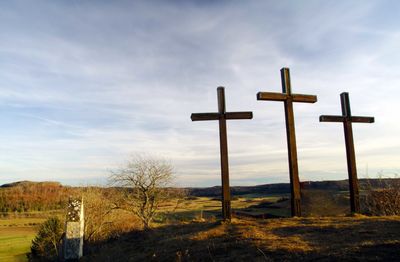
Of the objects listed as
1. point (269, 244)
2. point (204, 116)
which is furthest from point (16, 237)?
point (269, 244)

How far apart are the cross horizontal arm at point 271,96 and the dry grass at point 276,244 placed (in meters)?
4.58

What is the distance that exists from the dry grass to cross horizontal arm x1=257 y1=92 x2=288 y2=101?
458 centimetres

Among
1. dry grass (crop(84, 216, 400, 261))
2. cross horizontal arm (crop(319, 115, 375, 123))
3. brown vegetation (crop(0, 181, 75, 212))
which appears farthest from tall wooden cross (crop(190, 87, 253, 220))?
brown vegetation (crop(0, 181, 75, 212))

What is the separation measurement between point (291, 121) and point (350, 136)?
11.3ft

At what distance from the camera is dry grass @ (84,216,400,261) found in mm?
6430

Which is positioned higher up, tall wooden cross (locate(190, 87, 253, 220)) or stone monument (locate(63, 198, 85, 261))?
tall wooden cross (locate(190, 87, 253, 220))

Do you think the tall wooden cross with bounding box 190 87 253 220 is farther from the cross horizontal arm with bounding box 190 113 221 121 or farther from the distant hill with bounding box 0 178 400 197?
the distant hill with bounding box 0 178 400 197

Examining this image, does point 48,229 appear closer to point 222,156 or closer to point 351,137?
point 222,156

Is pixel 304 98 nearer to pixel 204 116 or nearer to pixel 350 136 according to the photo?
pixel 350 136

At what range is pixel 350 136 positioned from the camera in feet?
49.1

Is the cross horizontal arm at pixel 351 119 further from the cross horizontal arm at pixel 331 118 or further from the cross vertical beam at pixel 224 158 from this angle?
the cross vertical beam at pixel 224 158

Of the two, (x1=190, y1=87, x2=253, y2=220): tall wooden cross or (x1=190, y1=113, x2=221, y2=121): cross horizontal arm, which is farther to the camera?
(x1=190, y1=113, x2=221, y2=121): cross horizontal arm

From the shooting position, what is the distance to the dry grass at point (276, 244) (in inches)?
253

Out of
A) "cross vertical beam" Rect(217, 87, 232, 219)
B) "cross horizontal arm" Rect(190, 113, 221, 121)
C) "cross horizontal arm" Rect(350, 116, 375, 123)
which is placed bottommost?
"cross vertical beam" Rect(217, 87, 232, 219)
